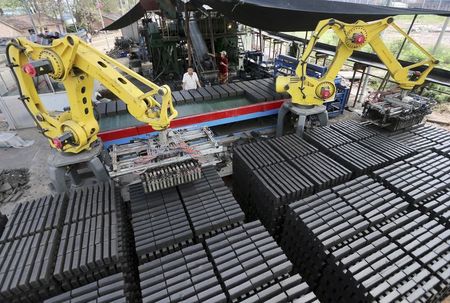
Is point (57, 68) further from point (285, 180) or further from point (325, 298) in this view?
point (325, 298)

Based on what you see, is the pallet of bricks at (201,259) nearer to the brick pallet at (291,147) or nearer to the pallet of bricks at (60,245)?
the pallet of bricks at (60,245)

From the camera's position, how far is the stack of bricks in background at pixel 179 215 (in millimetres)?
3584

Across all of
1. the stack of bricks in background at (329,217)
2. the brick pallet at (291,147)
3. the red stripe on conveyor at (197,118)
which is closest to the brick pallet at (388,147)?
the stack of bricks in background at (329,217)

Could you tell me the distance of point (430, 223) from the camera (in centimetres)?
377

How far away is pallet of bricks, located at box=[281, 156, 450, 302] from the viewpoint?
10.1 ft

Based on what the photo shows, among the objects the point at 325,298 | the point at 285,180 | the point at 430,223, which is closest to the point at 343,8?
the point at 285,180

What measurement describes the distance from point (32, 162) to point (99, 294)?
21.6ft

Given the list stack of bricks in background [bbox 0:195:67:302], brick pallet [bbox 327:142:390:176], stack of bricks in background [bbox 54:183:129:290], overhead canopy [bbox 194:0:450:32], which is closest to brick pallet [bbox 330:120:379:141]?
brick pallet [bbox 327:142:390:176]

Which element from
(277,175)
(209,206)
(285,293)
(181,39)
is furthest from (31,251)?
(181,39)

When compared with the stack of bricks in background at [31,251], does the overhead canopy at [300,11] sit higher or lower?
higher

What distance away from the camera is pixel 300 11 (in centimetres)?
629

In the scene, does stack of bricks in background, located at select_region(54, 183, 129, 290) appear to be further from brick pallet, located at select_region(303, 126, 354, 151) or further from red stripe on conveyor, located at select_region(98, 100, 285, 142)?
brick pallet, located at select_region(303, 126, 354, 151)

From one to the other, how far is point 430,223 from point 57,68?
654 centimetres

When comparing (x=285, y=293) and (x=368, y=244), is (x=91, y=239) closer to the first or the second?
(x=285, y=293)
